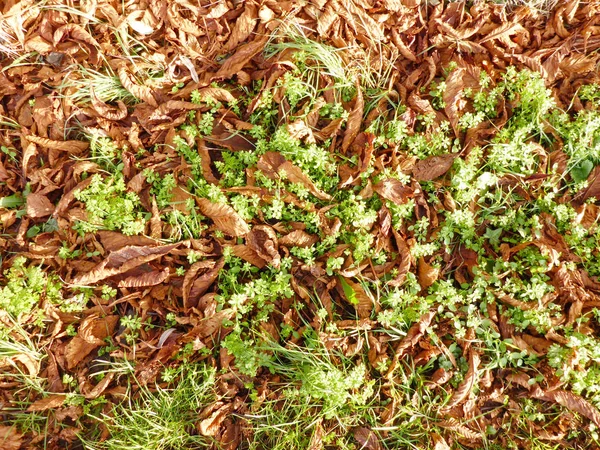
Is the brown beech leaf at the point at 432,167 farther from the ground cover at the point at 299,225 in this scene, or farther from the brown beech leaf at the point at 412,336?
the brown beech leaf at the point at 412,336

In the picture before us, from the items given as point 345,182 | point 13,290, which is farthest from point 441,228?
point 13,290

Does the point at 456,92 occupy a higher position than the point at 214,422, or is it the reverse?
the point at 456,92

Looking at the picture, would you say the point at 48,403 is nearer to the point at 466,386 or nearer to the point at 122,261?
the point at 122,261

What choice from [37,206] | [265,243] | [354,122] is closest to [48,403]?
[37,206]

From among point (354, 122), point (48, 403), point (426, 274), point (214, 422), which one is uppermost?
point (354, 122)

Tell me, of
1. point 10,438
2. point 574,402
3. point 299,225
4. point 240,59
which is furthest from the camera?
point 240,59

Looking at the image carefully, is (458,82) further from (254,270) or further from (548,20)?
(254,270)
